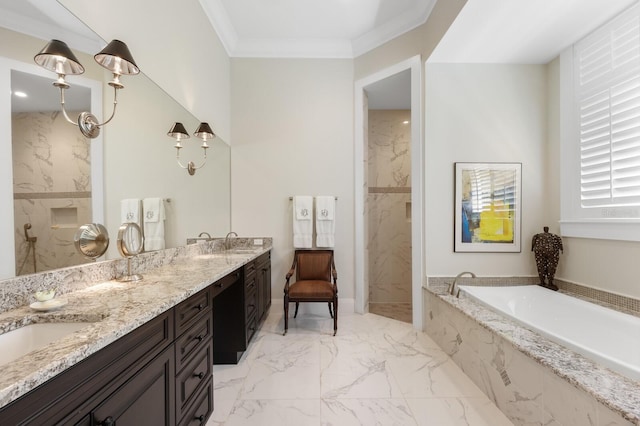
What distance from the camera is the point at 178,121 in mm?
2168

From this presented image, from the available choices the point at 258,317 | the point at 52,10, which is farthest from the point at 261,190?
the point at 52,10

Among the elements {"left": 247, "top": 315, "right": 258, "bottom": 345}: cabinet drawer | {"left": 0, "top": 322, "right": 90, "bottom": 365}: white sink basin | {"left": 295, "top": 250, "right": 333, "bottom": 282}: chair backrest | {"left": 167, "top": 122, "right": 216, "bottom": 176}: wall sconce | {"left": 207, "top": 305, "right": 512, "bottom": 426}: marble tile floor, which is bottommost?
{"left": 207, "top": 305, "right": 512, "bottom": 426}: marble tile floor

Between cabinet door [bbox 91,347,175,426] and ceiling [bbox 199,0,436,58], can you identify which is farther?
ceiling [bbox 199,0,436,58]

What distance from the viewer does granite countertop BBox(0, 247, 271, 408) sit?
0.57 metres

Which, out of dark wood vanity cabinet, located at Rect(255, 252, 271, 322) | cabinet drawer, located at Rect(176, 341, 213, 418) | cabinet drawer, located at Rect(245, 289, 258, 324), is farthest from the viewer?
dark wood vanity cabinet, located at Rect(255, 252, 271, 322)

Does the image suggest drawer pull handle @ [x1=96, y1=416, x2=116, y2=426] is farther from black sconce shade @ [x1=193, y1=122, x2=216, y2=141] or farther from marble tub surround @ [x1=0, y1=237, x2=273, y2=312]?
black sconce shade @ [x1=193, y1=122, x2=216, y2=141]

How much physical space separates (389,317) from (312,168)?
1996mm

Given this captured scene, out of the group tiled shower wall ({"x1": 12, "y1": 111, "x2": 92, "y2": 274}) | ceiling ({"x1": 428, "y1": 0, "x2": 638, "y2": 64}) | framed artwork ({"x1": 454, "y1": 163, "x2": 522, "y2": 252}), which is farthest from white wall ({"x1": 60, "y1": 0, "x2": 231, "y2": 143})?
framed artwork ({"x1": 454, "y1": 163, "x2": 522, "y2": 252})

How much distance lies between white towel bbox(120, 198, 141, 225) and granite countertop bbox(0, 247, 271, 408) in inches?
13.5

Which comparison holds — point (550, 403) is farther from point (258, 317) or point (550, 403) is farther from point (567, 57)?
point (567, 57)

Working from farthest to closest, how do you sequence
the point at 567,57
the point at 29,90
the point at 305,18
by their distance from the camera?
the point at 305,18 < the point at 567,57 < the point at 29,90

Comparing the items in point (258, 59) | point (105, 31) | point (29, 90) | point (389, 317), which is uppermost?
point (258, 59)

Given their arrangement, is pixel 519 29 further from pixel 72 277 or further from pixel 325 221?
pixel 72 277

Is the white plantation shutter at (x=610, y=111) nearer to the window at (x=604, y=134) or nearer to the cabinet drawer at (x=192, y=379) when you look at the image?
the window at (x=604, y=134)
